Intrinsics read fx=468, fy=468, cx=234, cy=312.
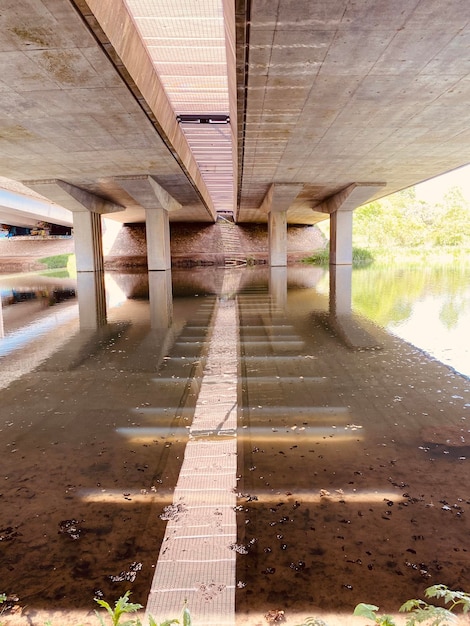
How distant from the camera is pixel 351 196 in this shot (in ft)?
81.7

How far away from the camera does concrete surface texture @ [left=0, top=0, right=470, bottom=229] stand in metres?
7.09

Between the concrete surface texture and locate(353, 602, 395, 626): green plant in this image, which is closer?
locate(353, 602, 395, 626): green plant

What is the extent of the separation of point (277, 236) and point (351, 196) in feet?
18.6

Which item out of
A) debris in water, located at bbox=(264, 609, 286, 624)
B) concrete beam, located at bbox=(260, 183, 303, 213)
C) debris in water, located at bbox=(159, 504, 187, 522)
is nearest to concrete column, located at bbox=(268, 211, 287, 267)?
concrete beam, located at bbox=(260, 183, 303, 213)

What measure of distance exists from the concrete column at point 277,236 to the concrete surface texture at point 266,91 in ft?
28.8

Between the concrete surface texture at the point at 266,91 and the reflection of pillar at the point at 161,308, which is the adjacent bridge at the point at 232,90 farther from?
the reflection of pillar at the point at 161,308

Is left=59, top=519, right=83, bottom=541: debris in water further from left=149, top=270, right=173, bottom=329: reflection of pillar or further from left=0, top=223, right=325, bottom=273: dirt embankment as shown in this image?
left=0, top=223, right=325, bottom=273: dirt embankment

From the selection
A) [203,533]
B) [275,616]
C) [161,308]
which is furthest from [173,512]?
[161,308]

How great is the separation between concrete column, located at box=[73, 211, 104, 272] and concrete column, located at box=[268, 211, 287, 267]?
10.5m

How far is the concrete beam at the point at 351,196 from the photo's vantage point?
23.6m

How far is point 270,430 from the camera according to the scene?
340 centimetres

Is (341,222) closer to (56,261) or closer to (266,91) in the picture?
(266,91)

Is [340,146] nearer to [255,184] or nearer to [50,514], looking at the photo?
[255,184]

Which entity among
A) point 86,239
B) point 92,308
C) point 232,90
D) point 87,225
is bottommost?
point 92,308
